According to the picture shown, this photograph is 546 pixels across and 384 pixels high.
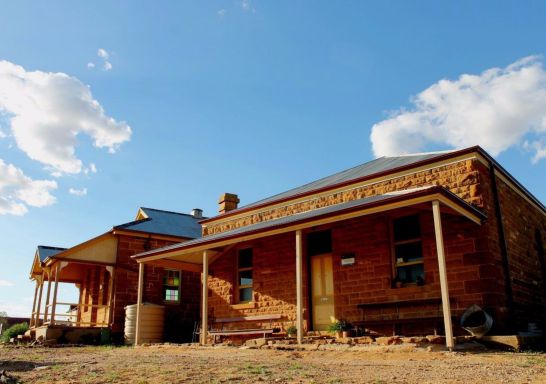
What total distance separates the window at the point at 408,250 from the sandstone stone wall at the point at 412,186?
99cm

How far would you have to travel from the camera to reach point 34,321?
71.8 ft

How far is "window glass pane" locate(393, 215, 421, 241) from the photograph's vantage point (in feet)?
39.5

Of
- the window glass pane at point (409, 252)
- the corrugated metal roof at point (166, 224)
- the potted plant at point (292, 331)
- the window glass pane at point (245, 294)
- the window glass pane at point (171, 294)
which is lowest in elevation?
the potted plant at point (292, 331)

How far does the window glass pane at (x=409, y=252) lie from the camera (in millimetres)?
11953

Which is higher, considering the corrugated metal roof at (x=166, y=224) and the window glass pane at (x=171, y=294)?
the corrugated metal roof at (x=166, y=224)

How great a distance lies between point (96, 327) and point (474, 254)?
13618 millimetres

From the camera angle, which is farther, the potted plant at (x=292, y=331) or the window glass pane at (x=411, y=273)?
the potted plant at (x=292, y=331)

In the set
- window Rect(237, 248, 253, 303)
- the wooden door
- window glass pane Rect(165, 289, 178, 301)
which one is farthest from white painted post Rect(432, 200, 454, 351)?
window glass pane Rect(165, 289, 178, 301)

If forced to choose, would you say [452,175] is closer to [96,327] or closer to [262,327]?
[262,327]

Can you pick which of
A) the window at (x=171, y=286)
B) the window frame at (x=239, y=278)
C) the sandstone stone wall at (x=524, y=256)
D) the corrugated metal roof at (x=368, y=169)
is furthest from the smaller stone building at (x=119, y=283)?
the sandstone stone wall at (x=524, y=256)

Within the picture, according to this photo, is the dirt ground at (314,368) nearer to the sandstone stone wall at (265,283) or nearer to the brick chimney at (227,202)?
the sandstone stone wall at (265,283)

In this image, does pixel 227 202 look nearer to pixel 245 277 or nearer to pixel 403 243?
pixel 245 277

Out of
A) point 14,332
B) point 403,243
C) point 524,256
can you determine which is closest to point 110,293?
point 14,332

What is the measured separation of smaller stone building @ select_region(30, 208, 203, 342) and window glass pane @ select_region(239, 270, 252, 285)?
2728 mm
